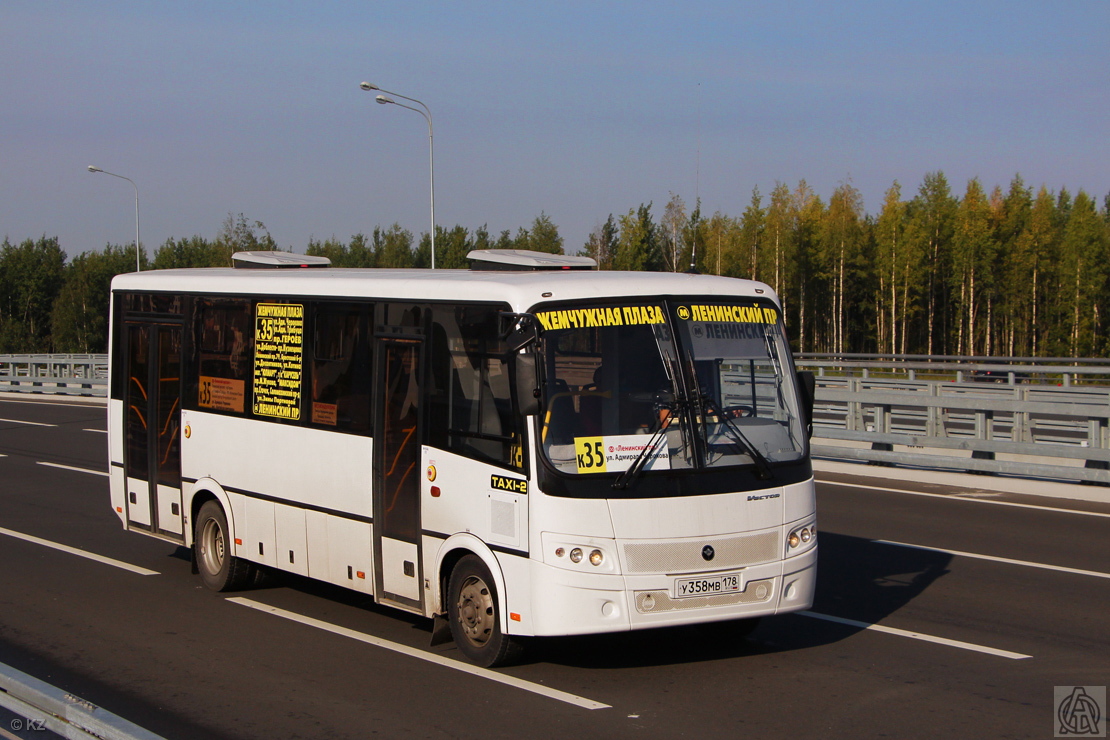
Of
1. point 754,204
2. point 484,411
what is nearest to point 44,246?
point 754,204

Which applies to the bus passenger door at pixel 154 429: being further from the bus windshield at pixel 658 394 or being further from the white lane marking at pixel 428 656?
the bus windshield at pixel 658 394

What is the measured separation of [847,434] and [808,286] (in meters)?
78.4

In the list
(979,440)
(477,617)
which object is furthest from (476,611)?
(979,440)

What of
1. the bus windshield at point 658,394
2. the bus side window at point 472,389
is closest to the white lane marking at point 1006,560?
the bus windshield at point 658,394

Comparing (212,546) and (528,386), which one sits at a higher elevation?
(528,386)

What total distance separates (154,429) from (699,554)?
5969 millimetres

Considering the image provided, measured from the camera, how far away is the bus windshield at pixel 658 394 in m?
6.85

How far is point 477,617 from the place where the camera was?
7.33 meters

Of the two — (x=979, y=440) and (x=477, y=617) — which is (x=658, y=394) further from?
(x=979, y=440)

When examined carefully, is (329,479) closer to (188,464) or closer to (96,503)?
(188,464)

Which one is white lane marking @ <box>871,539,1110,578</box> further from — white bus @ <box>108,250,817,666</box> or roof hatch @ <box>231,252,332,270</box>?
roof hatch @ <box>231,252,332,270</box>

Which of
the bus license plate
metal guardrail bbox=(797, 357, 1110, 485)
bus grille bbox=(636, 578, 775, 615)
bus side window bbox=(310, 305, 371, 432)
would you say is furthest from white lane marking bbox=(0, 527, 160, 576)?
metal guardrail bbox=(797, 357, 1110, 485)

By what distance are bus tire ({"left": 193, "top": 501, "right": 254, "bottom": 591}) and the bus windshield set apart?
4.15 metres

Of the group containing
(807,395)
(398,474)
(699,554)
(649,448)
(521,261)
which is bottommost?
(699,554)
